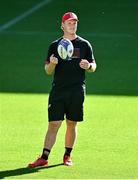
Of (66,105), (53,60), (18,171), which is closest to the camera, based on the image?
(18,171)

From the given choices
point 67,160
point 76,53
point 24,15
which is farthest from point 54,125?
point 24,15

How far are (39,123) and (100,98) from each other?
2.25m

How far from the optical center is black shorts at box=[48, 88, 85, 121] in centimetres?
987

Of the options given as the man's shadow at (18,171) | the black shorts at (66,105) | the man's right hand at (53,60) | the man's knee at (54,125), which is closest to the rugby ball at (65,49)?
the man's right hand at (53,60)

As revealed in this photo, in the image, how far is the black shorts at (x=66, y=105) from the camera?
9867 millimetres

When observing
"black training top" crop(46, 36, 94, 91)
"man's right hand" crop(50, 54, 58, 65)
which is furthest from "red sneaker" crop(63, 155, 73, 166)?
"man's right hand" crop(50, 54, 58, 65)

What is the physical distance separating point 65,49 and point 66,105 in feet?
2.51

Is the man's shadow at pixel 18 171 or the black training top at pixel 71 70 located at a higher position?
the black training top at pixel 71 70

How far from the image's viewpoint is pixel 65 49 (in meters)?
9.59

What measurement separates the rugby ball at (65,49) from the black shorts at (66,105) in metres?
0.49

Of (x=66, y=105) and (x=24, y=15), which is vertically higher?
(x=24, y=15)

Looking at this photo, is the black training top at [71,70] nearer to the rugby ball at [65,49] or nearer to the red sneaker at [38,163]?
the rugby ball at [65,49]

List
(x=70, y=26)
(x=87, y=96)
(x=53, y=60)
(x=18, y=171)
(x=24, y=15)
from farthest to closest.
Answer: (x=24, y=15), (x=87, y=96), (x=70, y=26), (x=53, y=60), (x=18, y=171)

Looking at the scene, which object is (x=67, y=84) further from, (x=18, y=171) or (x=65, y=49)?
(x=18, y=171)
